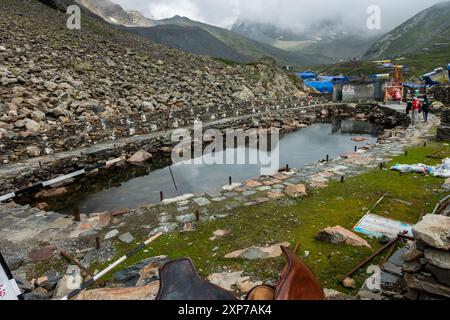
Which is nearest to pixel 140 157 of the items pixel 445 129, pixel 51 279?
pixel 51 279

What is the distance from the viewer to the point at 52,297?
577 centimetres

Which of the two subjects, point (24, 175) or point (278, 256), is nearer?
point (278, 256)

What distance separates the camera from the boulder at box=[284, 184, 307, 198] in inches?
398

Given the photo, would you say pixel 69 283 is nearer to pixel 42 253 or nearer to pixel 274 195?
pixel 42 253

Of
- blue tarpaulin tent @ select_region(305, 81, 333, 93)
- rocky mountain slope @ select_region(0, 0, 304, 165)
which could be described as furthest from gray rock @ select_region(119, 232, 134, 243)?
blue tarpaulin tent @ select_region(305, 81, 333, 93)

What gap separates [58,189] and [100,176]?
98.7 inches

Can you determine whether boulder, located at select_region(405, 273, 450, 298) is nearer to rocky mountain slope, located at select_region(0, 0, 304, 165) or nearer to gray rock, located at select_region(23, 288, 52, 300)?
gray rock, located at select_region(23, 288, 52, 300)

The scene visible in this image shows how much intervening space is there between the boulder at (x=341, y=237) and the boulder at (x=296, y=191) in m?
2.92

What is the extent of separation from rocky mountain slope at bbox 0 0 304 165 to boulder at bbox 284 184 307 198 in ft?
41.7

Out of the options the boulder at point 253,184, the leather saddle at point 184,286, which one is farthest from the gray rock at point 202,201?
the leather saddle at point 184,286

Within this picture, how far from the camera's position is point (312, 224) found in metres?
8.05

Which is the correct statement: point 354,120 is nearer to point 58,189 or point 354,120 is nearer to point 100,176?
point 100,176

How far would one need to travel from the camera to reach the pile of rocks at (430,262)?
416 centimetres
